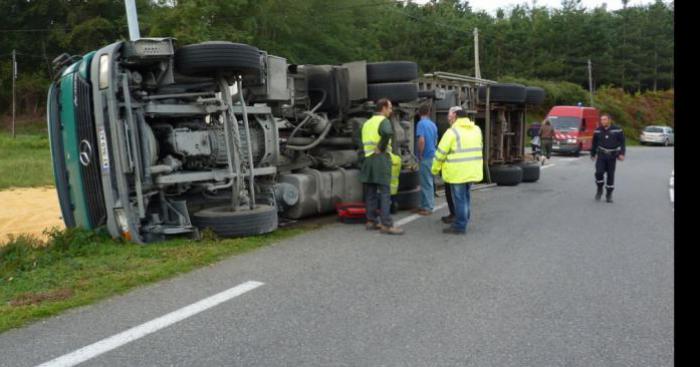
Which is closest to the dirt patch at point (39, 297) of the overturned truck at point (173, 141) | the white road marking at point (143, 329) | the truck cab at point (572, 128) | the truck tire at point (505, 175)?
the white road marking at point (143, 329)

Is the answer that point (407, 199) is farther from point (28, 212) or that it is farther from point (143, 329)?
point (28, 212)

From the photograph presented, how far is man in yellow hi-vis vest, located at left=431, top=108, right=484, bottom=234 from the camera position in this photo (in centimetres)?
733

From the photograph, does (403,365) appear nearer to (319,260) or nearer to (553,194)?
(319,260)

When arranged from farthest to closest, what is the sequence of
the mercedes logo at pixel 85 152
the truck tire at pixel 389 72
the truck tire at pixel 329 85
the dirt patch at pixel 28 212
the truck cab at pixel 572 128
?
the truck cab at pixel 572 128 < the truck tire at pixel 389 72 < the truck tire at pixel 329 85 < the dirt patch at pixel 28 212 < the mercedes logo at pixel 85 152

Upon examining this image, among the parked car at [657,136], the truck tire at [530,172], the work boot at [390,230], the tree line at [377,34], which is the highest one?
the tree line at [377,34]

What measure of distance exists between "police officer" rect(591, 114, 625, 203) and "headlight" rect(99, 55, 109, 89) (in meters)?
8.51

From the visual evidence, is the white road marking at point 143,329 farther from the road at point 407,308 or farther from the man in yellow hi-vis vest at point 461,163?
the man in yellow hi-vis vest at point 461,163

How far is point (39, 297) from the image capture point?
4.51 metres

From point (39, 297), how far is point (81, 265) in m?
0.93

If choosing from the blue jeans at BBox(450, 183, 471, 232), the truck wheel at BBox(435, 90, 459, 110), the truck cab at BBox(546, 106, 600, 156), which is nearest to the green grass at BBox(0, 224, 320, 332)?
the blue jeans at BBox(450, 183, 471, 232)

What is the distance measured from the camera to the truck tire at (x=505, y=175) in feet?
43.4

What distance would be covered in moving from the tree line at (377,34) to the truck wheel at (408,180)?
12.8 metres

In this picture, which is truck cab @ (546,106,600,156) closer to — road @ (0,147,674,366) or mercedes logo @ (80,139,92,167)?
road @ (0,147,674,366)

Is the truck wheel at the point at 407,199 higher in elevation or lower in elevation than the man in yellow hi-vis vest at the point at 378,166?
lower
